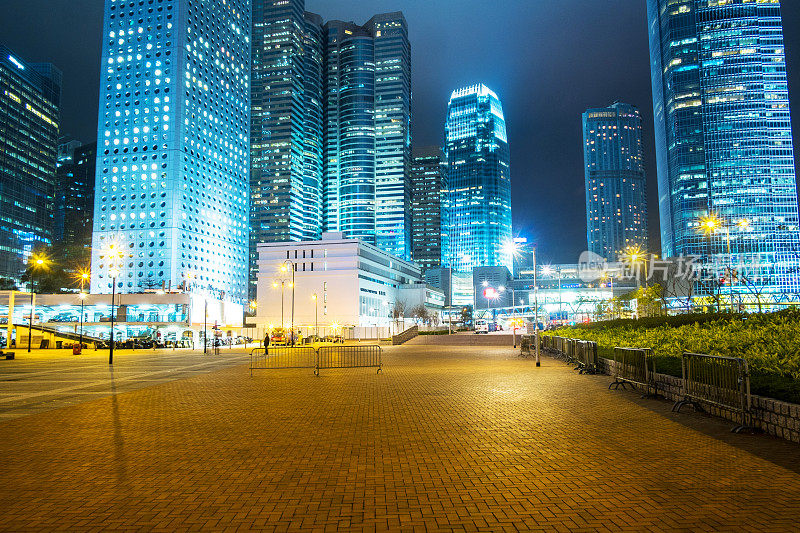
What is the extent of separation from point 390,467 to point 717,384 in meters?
7.16

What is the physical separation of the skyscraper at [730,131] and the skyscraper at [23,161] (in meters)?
205

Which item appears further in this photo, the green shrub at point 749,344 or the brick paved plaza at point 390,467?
the green shrub at point 749,344

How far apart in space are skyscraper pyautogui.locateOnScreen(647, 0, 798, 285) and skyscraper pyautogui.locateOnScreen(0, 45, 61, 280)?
205 metres

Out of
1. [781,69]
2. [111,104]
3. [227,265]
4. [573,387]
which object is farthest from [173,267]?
[781,69]

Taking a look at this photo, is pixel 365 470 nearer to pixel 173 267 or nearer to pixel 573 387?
pixel 573 387

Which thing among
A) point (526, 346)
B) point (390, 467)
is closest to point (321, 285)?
point (526, 346)

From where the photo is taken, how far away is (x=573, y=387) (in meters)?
15.7

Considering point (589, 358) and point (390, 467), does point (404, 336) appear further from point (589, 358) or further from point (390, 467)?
point (390, 467)

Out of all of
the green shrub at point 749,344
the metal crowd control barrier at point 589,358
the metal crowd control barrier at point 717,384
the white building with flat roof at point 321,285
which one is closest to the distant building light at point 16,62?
the white building with flat roof at point 321,285

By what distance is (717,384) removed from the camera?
10109 mm

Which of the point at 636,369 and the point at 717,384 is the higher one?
the point at 717,384

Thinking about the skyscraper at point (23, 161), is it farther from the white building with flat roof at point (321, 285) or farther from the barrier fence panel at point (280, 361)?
the barrier fence panel at point (280, 361)

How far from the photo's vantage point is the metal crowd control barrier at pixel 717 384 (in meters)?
9.12

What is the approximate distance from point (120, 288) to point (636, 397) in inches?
5779
